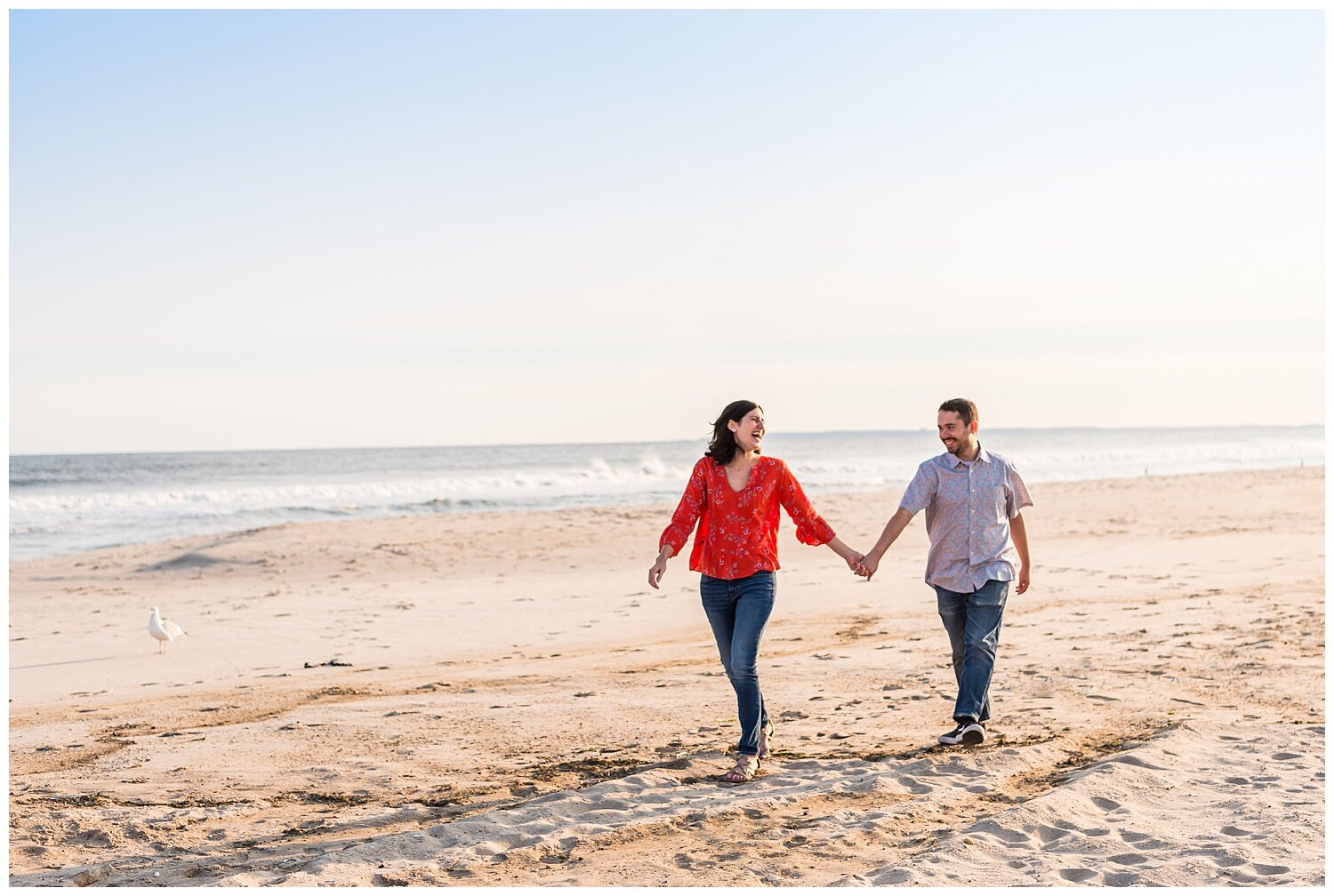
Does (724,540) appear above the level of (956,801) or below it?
above

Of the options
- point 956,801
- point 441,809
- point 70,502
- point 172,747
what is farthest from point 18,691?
point 70,502

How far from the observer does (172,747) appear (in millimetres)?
6312

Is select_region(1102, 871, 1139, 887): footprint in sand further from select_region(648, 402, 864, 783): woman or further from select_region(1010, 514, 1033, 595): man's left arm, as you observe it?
select_region(1010, 514, 1033, 595): man's left arm

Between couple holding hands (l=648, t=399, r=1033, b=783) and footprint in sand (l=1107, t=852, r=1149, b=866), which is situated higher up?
couple holding hands (l=648, t=399, r=1033, b=783)

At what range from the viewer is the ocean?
25.3m

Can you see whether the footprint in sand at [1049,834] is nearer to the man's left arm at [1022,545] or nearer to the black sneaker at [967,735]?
the black sneaker at [967,735]

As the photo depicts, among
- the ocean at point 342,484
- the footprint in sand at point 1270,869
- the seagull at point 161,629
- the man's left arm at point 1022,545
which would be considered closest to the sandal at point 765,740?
the man's left arm at point 1022,545

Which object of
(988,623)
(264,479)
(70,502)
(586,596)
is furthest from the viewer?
(264,479)

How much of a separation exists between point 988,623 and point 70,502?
1262 inches

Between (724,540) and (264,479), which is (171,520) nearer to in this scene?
(724,540)

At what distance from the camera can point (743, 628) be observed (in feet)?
18.4

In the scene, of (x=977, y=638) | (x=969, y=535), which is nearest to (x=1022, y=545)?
(x=969, y=535)

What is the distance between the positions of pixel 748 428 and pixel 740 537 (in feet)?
1.79

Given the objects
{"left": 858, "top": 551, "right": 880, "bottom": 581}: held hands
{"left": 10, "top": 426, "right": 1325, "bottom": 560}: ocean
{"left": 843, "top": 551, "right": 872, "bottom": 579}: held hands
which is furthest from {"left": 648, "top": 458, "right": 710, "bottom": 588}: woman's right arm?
{"left": 10, "top": 426, "right": 1325, "bottom": 560}: ocean
